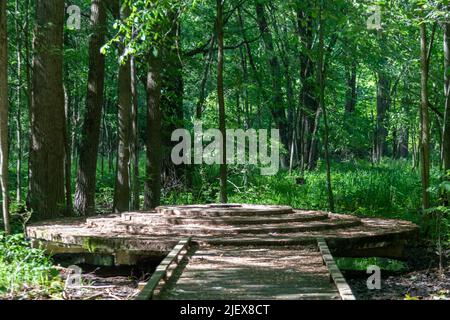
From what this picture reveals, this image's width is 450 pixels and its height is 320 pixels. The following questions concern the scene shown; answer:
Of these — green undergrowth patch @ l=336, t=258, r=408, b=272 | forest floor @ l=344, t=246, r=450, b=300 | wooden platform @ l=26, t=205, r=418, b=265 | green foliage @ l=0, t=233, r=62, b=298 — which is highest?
wooden platform @ l=26, t=205, r=418, b=265

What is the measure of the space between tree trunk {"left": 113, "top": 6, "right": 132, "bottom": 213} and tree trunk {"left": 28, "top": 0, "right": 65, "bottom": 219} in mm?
2826

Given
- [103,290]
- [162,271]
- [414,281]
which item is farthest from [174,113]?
[162,271]

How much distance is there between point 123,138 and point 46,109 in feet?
10.6

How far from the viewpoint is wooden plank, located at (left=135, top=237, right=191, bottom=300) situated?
610 centimetres

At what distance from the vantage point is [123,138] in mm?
15305

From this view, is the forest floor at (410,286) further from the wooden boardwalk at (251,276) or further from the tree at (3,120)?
the tree at (3,120)

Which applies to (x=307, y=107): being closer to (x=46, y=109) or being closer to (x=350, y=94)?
(x=350, y=94)

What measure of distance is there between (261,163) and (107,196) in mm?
5543

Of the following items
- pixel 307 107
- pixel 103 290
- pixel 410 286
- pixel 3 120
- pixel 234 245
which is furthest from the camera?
pixel 307 107

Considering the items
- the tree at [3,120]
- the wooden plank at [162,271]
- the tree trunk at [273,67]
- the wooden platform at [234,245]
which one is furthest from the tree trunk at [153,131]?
the wooden plank at [162,271]

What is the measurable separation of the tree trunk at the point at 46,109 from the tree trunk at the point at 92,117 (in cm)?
321

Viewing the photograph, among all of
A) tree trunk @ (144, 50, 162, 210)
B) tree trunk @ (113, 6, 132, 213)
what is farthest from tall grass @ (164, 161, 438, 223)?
tree trunk @ (113, 6, 132, 213)

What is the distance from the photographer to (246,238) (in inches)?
385

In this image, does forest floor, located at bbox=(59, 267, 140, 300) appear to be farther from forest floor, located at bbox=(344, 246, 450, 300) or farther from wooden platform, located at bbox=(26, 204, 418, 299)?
forest floor, located at bbox=(344, 246, 450, 300)
